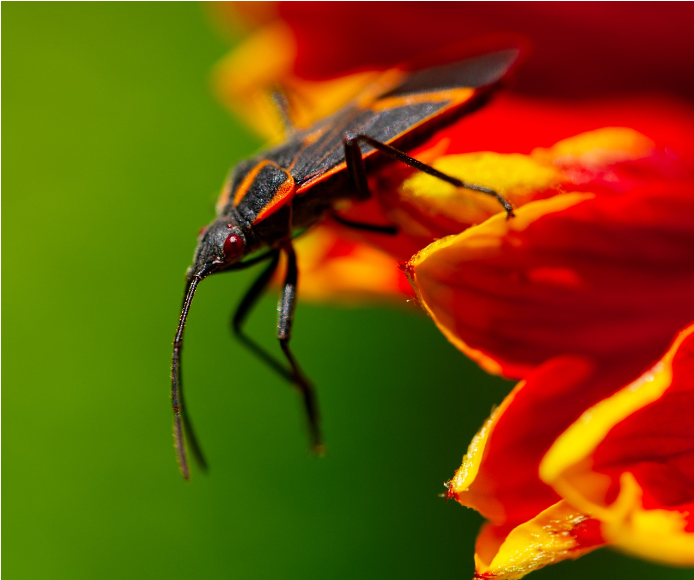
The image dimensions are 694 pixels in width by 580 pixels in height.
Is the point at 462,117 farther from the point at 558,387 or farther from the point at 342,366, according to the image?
the point at 342,366

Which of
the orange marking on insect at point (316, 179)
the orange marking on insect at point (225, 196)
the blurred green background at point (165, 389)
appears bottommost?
the blurred green background at point (165, 389)

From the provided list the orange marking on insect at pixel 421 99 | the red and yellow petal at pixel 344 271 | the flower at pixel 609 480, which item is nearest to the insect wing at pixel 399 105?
the orange marking on insect at pixel 421 99

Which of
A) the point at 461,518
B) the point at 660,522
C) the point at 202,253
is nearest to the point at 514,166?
the point at 660,522

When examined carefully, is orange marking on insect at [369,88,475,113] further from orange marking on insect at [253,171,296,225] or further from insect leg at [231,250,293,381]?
insect leg at [231,250,293,381]

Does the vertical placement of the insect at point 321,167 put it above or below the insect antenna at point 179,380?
above

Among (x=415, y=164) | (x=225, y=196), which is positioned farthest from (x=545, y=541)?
(x=225, y=196)

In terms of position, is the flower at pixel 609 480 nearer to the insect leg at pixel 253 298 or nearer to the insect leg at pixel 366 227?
the insect leg at pixel 366 227
